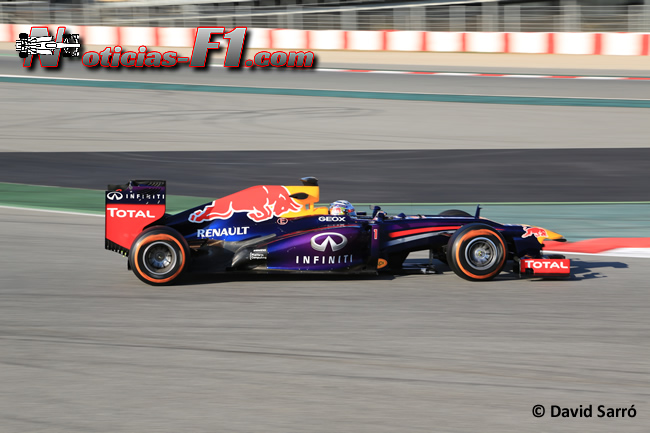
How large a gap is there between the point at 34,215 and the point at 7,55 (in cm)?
2201

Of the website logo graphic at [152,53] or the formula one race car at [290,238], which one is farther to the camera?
the website logo graphic at [152,53]

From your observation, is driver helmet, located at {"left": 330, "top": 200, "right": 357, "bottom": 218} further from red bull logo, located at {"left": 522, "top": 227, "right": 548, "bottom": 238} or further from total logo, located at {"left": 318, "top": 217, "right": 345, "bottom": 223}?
red bull logo, located at {"left": 522, "top": 227, "right": 548, "bottom": 238}

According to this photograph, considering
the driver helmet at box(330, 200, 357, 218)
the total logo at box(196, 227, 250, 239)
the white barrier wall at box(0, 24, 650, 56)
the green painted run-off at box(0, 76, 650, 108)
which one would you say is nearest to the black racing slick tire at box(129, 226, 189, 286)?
the total logo at box(196, 227, 250, 239)

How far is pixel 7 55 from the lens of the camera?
29125 millimetres

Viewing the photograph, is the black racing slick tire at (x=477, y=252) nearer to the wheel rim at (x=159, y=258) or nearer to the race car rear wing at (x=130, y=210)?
the wheel rim at (x=159, y=258)

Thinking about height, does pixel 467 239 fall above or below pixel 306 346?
above

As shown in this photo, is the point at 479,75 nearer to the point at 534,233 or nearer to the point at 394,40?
the point at 394,40

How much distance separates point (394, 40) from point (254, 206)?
22489 mm

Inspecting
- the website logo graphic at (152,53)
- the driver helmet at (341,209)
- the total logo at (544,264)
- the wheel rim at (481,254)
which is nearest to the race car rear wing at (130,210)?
the driver helmet at (341,209)

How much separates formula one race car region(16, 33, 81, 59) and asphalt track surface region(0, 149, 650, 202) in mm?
16351

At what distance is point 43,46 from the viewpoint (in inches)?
1139

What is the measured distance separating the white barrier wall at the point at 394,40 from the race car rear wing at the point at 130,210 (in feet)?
71.0

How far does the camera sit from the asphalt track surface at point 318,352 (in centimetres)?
421

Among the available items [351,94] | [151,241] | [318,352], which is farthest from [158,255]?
[351,94]
